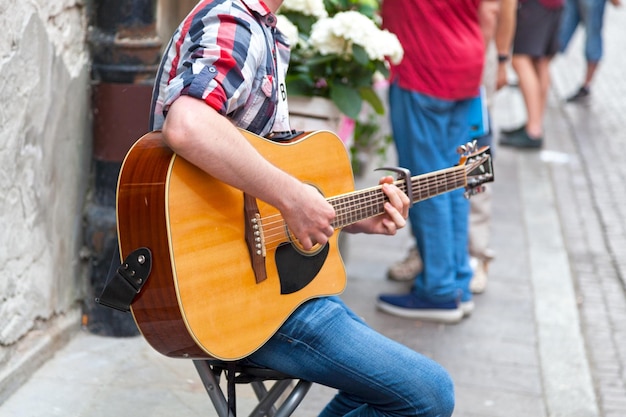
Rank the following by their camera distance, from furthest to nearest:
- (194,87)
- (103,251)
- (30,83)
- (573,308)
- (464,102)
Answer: (573,308) < (464,102) < (103,251) < (30,83) < (194,87)

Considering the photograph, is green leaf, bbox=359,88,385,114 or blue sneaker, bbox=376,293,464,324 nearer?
green leaf, bbox=359,88,385,114

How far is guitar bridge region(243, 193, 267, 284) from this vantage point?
2211mm

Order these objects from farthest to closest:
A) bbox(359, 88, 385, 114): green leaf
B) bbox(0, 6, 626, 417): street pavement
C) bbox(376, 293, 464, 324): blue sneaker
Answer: bbox(376, 293, 464, 324): blue sneaker, bbox(359, 88, 385, 114): green leaf, bbox(0, 6, 626, 417): street pavement

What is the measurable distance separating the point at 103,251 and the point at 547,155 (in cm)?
554

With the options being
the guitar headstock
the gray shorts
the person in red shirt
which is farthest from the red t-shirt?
the gray shorts

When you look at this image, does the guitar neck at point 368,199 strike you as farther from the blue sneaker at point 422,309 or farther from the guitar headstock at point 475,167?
the blue sneaker at point 422,309

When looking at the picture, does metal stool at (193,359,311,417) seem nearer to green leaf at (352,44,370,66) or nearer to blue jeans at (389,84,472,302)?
green leaf at (352,44,370,66)

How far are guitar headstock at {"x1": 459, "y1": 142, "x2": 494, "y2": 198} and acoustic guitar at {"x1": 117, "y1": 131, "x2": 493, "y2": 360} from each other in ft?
2.15

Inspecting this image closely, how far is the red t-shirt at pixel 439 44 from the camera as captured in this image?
13.3ft

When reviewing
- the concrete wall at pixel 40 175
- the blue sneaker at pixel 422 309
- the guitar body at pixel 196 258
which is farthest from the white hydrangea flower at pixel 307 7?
the guitar body at pixel 196 258

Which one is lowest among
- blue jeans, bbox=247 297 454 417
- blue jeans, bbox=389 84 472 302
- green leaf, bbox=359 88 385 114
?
blue jeans, bbox=389 84 472 302

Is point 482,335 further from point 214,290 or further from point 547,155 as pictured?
point 547,155

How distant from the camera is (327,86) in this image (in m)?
4.07

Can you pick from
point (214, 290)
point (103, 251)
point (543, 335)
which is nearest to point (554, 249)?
point (543, 335)
